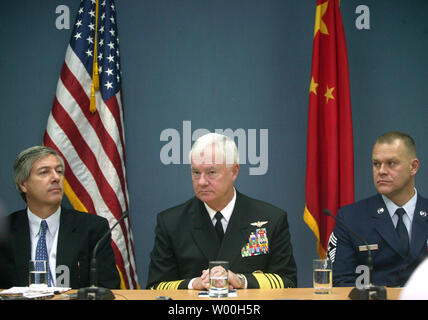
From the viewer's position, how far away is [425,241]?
127 inches

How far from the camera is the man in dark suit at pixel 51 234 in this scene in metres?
3.12

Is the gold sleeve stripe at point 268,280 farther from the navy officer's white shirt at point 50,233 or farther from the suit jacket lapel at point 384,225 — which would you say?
the navy officer's white shirt at point 50,233

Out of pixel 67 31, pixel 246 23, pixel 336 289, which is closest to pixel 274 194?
pixel 246 23

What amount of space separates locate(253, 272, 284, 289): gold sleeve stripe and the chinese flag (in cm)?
129

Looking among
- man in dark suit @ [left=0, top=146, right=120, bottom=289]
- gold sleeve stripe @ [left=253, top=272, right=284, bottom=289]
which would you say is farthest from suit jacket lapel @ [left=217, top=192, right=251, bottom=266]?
man in dark suit @ [left=0, top=146, right=120, bottom=289]

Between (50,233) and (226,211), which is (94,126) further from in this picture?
(226,211)

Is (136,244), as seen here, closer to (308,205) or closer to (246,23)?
(308,205)

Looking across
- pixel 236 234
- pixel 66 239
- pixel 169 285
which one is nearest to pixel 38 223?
pixel 66 239

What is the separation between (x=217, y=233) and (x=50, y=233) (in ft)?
3.34

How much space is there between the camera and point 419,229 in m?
3.24

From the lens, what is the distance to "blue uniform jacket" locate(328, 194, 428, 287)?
3191 mm

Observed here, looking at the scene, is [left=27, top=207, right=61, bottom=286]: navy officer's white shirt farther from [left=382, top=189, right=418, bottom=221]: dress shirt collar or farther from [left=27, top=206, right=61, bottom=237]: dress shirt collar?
[left=382, top=189, right=418, bottom=221]: dress shirt collar
